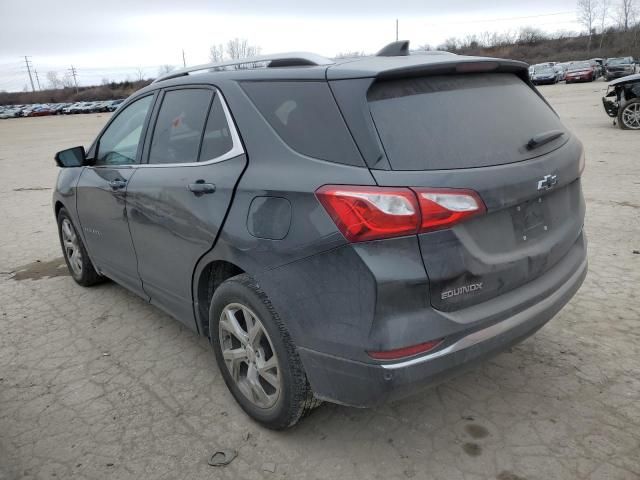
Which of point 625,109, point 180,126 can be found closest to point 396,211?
point 180,126

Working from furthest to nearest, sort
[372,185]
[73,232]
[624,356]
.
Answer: [73,232], [624,356], [372,185]

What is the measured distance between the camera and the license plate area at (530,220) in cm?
226

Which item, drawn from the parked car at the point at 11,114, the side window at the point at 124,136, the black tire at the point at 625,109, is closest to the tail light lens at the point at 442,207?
the side window at the point at 124,136

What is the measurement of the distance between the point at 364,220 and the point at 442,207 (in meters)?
0.30

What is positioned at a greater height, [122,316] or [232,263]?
[232,263]

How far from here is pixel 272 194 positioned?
232cm

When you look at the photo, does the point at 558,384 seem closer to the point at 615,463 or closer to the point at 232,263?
the point at 615,463

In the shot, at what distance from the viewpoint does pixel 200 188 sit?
2.73m

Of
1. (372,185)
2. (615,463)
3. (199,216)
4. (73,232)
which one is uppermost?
(372,185)

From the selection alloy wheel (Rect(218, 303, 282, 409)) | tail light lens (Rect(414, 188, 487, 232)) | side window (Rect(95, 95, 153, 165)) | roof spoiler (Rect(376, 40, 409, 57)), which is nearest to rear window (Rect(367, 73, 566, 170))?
tail light lens (Rect(414, 188, 487, 232))

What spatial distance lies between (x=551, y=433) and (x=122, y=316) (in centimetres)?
317

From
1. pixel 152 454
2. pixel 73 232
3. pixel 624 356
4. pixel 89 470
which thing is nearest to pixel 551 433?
pixel 624 356

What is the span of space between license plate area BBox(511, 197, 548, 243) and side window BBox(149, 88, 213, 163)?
170cm

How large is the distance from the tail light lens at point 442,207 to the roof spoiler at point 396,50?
3.37 feet
